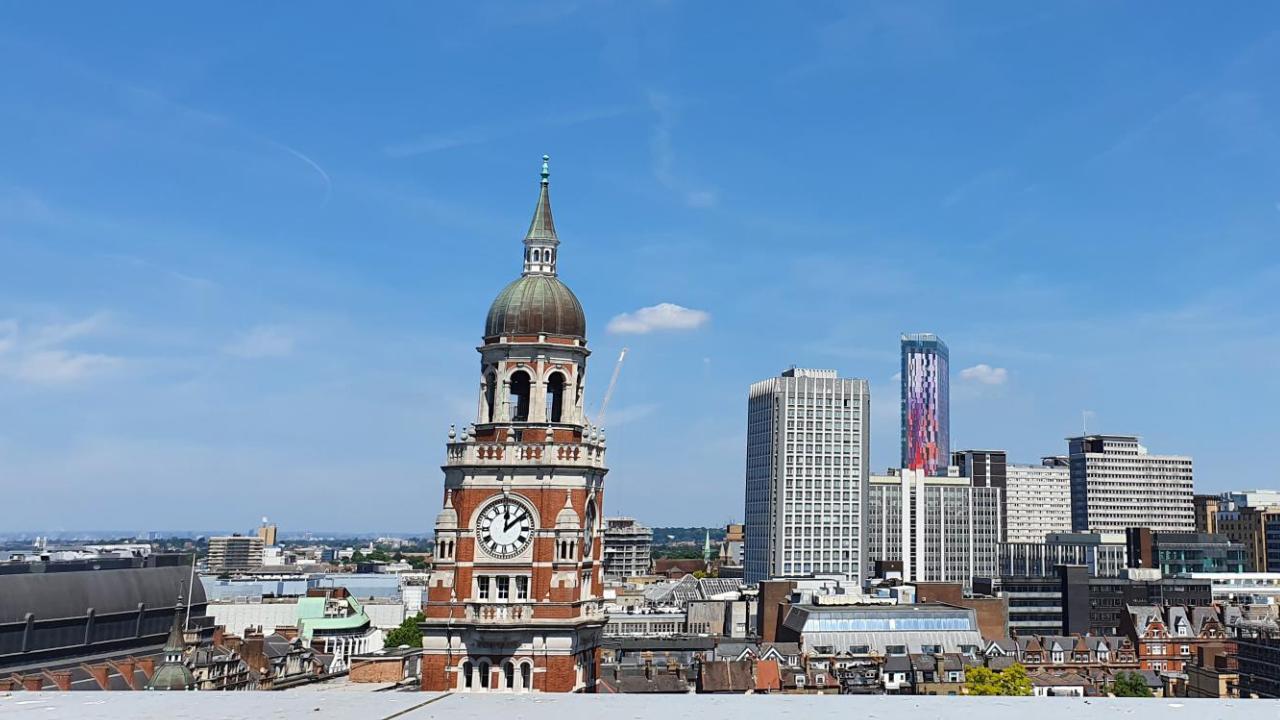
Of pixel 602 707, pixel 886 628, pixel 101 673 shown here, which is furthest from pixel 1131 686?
pixel 602 707

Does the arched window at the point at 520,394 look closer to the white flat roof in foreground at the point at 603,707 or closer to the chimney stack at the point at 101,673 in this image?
the white flat roof in foreground at the point at 603,707

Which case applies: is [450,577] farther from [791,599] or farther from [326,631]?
[791,599]

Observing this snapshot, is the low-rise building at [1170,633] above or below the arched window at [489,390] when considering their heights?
below

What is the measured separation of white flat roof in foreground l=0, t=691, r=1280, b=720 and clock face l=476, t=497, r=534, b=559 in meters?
21.8

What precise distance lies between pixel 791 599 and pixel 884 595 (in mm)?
22550

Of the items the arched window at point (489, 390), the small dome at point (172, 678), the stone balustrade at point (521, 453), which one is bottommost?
the small dome at point (172, 678)

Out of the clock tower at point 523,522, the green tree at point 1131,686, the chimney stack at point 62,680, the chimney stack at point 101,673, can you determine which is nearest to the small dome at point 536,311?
the clock tower at point 523,522

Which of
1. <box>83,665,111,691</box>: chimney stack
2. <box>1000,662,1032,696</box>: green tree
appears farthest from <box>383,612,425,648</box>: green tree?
<box>83,665,111,691</box>: chimney stack

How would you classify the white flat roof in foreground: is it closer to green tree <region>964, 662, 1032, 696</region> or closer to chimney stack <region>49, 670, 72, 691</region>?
chimney stack <region>49, 670, 72, 691</region>

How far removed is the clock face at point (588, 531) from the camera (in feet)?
174

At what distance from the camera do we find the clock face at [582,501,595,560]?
52906 mm

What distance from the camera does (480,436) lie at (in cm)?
5294

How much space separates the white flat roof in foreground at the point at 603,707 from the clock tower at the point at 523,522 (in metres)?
21.2

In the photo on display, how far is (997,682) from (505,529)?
244ft
